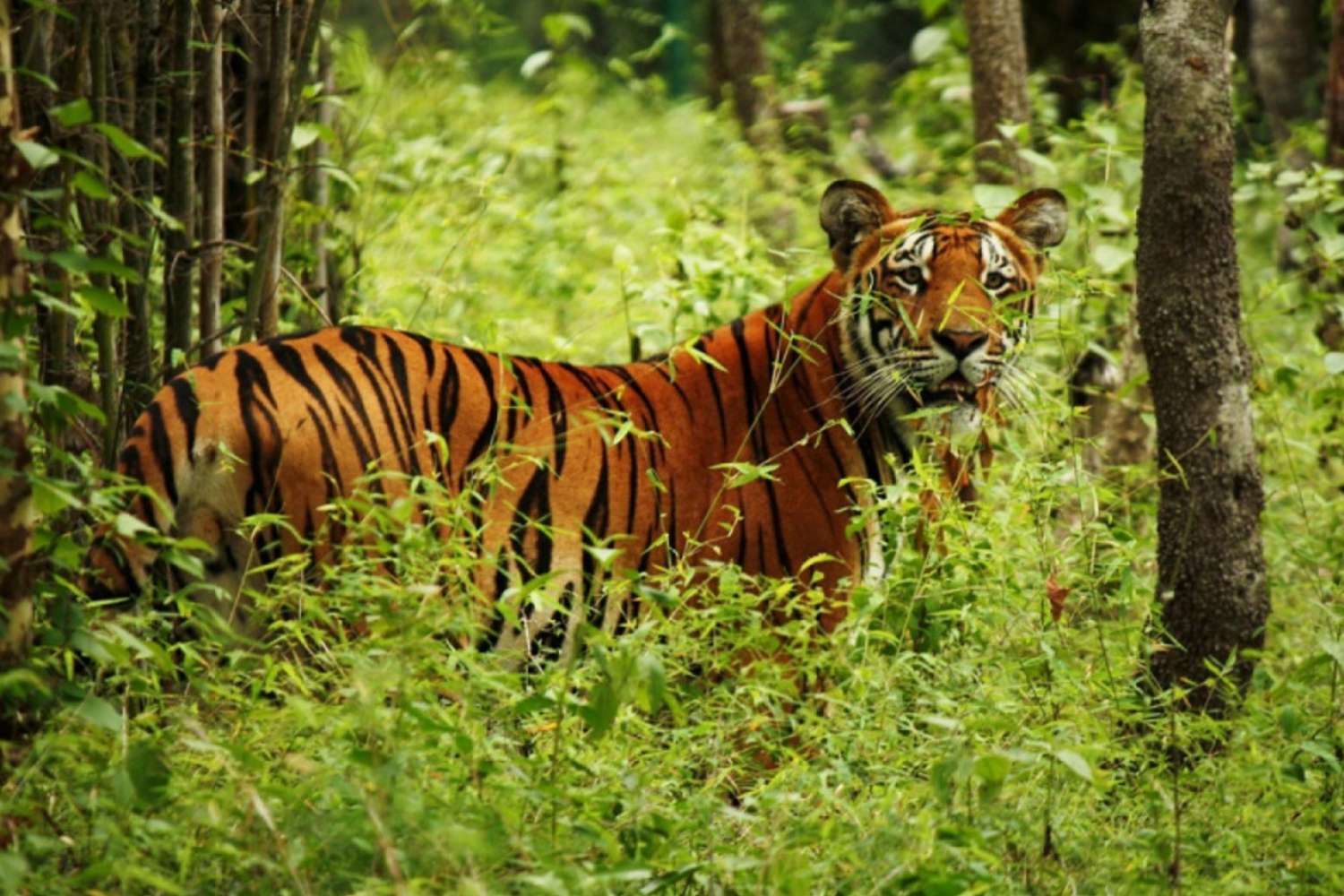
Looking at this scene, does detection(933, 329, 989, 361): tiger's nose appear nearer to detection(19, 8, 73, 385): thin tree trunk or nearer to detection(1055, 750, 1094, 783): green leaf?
detection(1055, 750, 1094, 783): green leaf

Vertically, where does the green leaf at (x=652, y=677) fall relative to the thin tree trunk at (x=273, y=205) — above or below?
below

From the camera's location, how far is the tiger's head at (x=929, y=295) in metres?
4.34

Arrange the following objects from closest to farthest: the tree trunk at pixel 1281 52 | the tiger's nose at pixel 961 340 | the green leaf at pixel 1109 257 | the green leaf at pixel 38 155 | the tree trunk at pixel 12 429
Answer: the green leaf at pixel 38 155 < the tree trunk at pixel 12 429 < the tiger's nose at pixel 961 340 < the green leaf at pixel 1109 257 < the tree trunk at pixel 1281 52

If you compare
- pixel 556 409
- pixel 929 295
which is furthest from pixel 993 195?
pixel 556 409

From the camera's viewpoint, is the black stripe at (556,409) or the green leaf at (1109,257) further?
the green leaf at (1109,257)

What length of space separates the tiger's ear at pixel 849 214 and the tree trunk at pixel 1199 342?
68 centimetres

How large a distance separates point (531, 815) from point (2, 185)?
1.33 metres

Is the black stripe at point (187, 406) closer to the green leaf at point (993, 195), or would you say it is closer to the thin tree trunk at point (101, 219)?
the thin tree trunk at point (101, 219)

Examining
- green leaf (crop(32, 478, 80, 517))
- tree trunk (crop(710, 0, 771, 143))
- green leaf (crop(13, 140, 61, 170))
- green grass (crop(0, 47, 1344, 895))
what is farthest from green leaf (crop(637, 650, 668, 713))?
tree trunk (crop(710, 0, 771, 143))

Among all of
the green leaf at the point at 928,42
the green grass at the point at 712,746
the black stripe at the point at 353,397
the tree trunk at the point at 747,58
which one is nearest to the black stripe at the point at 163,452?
the green grass at the point at 712,746

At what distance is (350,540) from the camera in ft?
11.6

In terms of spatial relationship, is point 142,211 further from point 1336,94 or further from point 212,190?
point 1336,94

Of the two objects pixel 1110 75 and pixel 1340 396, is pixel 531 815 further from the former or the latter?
pixel 1110 75

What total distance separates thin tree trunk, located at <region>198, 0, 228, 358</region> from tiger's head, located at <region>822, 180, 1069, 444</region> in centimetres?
152
